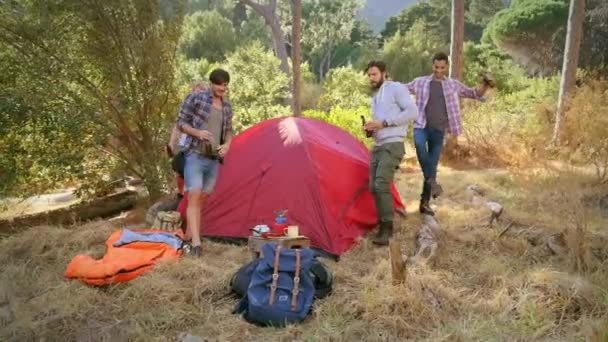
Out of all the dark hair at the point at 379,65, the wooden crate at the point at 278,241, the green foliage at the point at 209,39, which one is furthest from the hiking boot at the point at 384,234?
the green foliage at the point at 209,39

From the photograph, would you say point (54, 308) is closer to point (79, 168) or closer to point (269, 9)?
point (79, 168)

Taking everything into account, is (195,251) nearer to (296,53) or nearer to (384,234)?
(384,234)

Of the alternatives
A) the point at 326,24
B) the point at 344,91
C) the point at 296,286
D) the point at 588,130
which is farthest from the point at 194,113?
the point at 326,24

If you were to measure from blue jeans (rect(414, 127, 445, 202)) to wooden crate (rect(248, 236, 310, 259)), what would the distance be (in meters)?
1.55

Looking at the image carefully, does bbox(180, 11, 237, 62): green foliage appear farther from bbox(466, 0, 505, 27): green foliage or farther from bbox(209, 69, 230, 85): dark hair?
bbox(209, 69, 230, 85): dark hair

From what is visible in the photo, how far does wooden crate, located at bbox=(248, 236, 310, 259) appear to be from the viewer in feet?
13.8

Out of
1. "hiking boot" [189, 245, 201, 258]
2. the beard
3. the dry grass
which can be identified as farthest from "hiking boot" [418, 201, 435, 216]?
"hiking boot" [189, 245, 201, 258]

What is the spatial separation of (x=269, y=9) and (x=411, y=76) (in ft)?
28.9

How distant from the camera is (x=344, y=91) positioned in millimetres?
14406

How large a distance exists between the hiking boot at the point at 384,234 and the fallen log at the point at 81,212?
3958 mm

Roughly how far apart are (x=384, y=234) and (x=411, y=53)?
19.7 m

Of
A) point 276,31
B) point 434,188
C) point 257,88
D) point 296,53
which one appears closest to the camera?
point 434,188

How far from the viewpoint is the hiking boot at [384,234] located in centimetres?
463

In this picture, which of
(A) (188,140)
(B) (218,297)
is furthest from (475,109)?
(B) (218,297)
